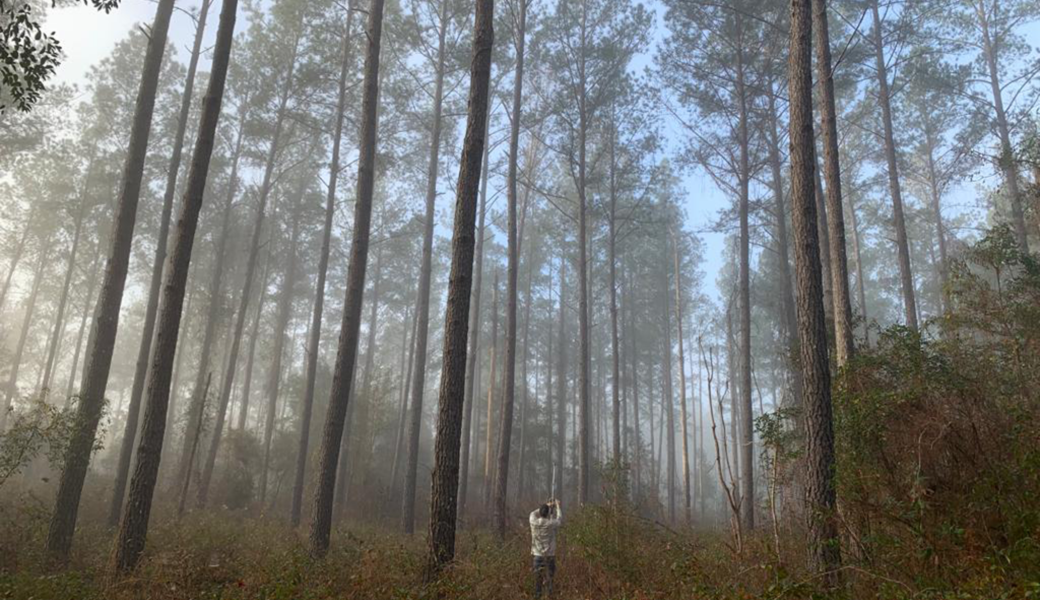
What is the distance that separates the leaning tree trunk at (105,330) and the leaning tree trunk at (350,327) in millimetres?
3355

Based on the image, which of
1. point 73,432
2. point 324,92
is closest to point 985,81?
point 324,92

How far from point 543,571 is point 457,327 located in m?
3.82

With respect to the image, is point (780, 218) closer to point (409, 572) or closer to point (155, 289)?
point (409, 572)

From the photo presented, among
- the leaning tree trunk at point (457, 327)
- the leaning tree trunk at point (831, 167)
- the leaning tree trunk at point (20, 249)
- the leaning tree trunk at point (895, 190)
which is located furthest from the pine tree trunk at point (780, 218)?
the leaning tree trunk at point (20, 249)

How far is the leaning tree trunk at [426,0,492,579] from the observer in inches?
258

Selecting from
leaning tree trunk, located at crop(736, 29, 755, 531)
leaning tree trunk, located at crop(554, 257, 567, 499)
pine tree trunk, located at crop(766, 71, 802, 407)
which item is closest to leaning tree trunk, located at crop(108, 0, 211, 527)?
leaning tree trunk, located at crop(736, 29, 755, 531)

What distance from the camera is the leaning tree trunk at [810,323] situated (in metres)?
5.55

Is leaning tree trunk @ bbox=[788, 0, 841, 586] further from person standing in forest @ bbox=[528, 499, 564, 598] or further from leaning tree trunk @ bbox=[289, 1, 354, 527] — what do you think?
leaning tree trunk @ bbox=[289, 1, 354, 527]

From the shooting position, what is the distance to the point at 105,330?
8797mm

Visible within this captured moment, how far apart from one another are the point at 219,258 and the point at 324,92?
606cm

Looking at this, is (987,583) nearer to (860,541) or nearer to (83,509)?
(860,541)

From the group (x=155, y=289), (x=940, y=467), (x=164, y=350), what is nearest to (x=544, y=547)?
(x=940, y=467)

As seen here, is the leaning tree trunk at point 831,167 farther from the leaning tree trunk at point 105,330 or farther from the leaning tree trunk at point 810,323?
the leaning tree trunk at point 105,330

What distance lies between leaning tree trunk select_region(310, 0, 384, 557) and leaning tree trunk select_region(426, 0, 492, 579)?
2.65 meters
